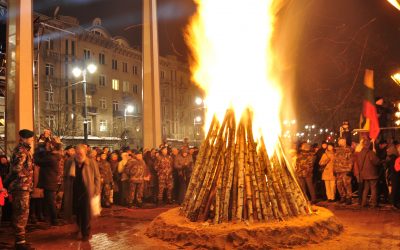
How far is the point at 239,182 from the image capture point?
23.9 feet

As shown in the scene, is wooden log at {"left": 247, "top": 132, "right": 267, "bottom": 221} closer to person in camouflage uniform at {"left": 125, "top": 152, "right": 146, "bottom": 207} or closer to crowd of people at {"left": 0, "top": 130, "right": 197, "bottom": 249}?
crowd of people at {"left": 0, "top": 130, "right": 197, "bottom": 249}

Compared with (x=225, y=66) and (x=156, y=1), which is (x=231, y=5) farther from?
(x=156, y=1)

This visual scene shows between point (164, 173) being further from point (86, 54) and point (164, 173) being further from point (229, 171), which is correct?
point (86, 54)

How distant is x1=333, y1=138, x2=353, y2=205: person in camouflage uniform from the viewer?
1158 centimetres

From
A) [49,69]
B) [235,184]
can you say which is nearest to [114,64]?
[49,69]

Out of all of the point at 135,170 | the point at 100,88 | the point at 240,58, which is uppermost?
the point at 100,88

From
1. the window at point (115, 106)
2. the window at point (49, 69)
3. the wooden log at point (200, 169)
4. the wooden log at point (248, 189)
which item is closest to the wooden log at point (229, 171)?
the wooden log at point (248, 189)

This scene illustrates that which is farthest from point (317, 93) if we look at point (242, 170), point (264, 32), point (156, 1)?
point (242, 170)

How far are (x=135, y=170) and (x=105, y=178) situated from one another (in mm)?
887

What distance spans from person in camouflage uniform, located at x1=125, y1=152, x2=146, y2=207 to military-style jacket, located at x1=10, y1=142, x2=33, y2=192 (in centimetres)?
527

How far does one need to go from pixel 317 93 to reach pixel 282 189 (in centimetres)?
1461

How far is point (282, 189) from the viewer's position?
754cm

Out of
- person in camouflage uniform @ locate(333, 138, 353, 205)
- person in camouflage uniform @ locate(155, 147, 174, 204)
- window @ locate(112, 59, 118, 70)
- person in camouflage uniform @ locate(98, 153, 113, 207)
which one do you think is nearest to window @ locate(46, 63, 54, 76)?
window @ locate(112, 59, 118, 70)

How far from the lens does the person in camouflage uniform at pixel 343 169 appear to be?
38.0 feet
